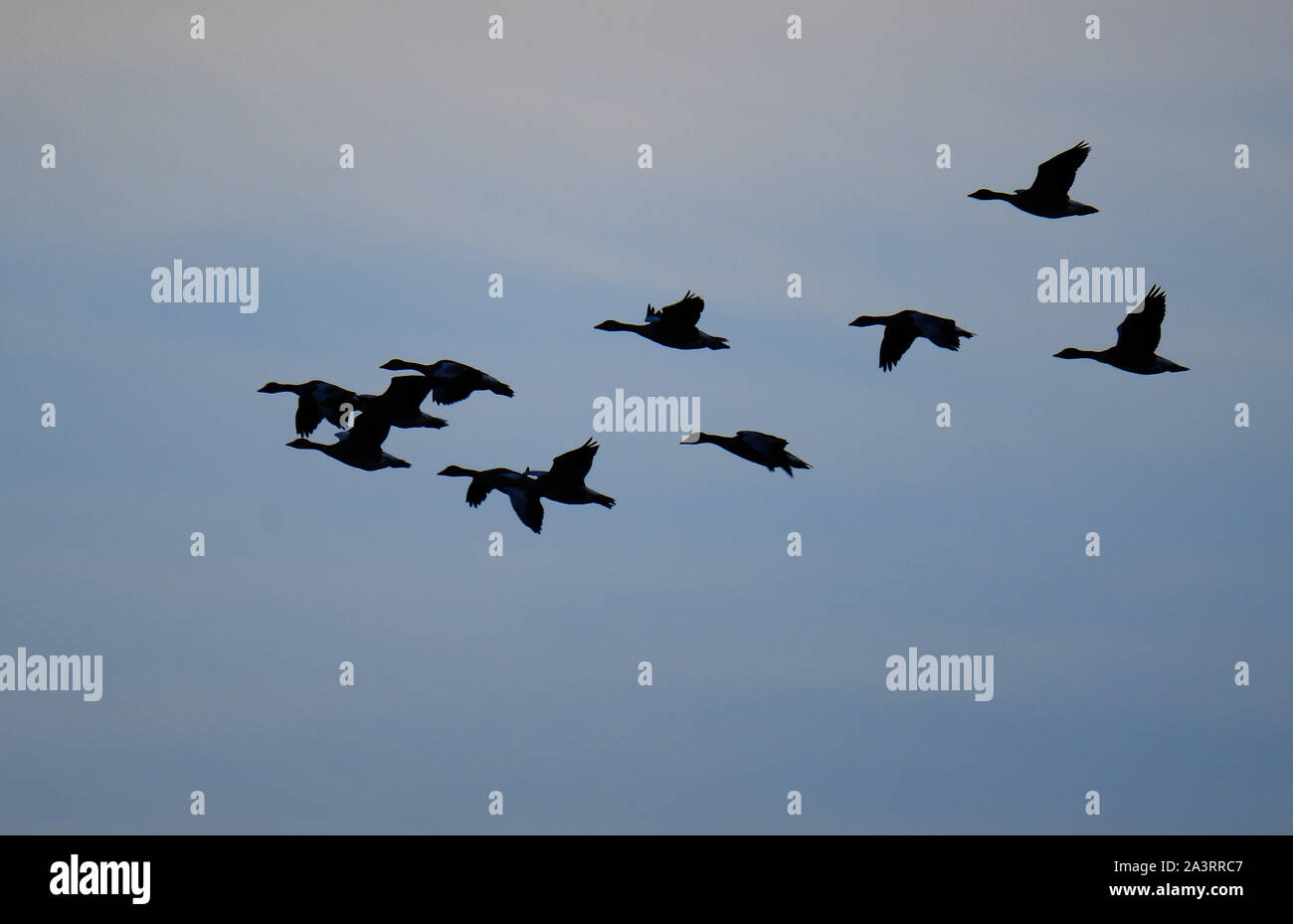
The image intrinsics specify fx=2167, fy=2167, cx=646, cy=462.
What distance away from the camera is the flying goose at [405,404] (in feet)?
106

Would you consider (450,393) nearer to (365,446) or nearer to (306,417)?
(365,446)

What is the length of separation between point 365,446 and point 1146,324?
1198cm

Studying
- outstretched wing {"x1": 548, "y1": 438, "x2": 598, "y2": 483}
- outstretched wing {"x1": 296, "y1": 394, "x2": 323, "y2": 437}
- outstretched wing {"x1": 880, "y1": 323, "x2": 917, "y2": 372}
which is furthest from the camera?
outstretched wing {"x1": 296, "y1": 394, "x2": 323, "y2": 437}

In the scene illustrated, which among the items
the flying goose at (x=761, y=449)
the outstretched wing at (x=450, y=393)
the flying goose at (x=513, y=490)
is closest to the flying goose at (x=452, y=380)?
the outstretched wing at (x=450, y=393)

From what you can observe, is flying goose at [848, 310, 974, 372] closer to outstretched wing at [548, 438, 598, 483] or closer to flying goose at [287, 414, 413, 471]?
outstretched wing at [548, 438, 598, 483]

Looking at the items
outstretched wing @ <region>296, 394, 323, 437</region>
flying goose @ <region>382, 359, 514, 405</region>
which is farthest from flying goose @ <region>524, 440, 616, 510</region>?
outstretched wing @ <region>296, 394, 323, 437</region>

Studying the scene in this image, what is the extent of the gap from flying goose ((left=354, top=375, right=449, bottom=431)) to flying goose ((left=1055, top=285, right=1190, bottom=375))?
1031cm

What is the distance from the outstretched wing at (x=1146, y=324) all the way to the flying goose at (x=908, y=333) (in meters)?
2.54

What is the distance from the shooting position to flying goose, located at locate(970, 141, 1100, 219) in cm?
3189

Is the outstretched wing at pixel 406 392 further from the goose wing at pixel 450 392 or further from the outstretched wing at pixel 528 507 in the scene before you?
the outstretched wing at pixel 528 507

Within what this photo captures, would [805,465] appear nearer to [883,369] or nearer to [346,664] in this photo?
[883,369]

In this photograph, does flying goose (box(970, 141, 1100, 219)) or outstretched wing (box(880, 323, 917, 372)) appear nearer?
flying goose (box(970, 141, 1100, 219))

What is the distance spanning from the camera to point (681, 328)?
105 feet

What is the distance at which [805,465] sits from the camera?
31.9 m
